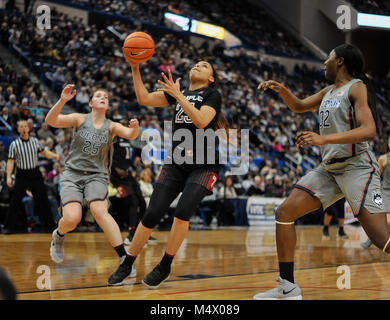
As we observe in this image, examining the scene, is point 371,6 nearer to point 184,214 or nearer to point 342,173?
point 342,173

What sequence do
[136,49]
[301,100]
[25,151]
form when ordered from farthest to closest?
[25,151]
[136,49]
[301,100]

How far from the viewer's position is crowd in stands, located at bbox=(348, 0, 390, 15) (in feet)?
82.3

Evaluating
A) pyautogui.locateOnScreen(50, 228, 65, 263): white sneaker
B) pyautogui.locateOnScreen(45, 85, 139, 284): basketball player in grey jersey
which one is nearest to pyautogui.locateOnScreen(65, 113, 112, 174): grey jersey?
pyautogui.locateOnScreen(45, 85, 139, 284): basketball player in grey jersey

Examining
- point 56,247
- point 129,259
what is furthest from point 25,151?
point 129,259

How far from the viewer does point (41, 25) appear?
17.3 meters

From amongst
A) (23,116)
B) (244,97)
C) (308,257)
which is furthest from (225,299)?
(244,97)

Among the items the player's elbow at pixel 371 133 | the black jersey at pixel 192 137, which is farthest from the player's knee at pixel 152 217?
the player's elbow at pixel 371 133

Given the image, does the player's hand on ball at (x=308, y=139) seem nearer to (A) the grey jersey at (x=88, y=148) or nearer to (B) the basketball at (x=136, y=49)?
(B) the basketball at (x=136, y=49)

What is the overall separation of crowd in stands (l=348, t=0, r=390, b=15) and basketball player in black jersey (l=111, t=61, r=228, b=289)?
2295 centimetres

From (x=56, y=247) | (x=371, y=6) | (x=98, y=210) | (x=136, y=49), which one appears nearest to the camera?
(x=136, y=49)

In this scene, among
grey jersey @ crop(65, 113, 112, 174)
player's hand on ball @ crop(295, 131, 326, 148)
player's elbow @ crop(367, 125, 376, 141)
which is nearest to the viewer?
player's hand on ball @ crop(295, 131, 326, 148)

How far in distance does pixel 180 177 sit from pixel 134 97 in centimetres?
1247

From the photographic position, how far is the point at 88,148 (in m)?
5.03

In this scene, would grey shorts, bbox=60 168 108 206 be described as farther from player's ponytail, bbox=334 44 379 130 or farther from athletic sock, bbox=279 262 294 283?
player's ponytail, bbox=334 44 379 130
